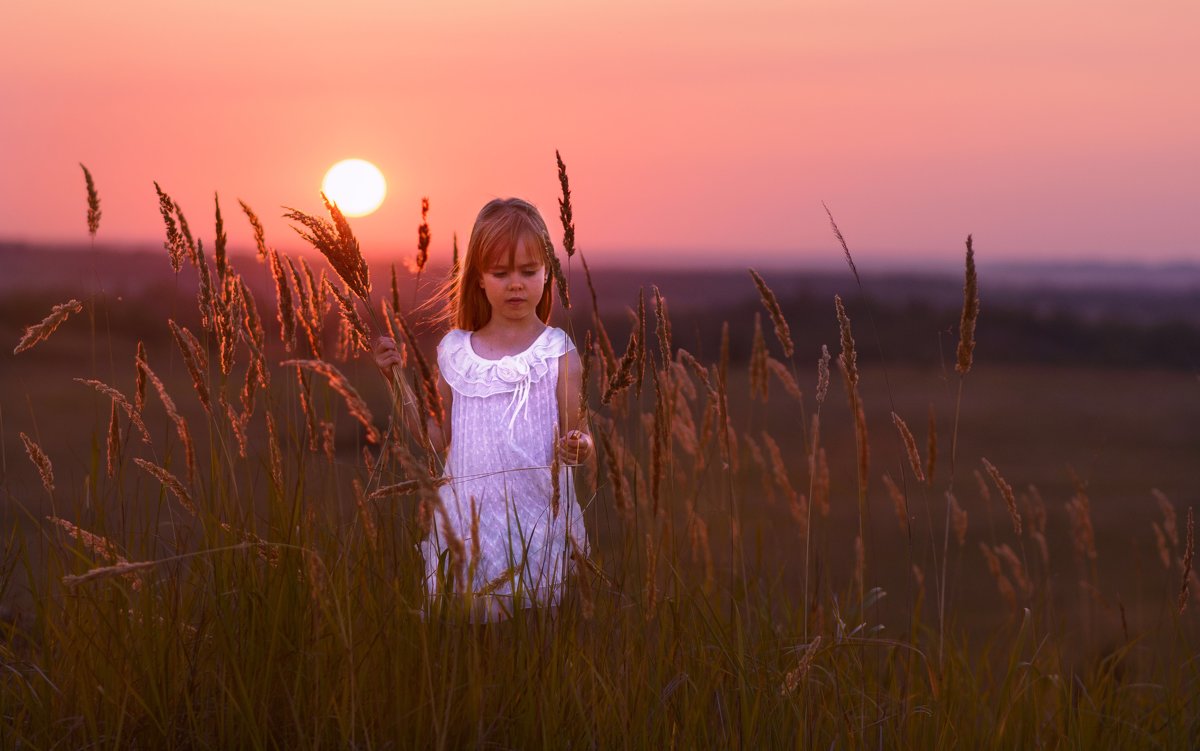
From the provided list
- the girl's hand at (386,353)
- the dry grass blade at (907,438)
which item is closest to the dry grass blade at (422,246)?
the girl's hand at (386,353)

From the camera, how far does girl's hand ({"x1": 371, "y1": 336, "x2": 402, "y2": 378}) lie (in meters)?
3.06

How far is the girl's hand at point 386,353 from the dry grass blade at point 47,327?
0.78m

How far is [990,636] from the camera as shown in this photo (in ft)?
11.1

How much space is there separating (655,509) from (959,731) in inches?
50.0

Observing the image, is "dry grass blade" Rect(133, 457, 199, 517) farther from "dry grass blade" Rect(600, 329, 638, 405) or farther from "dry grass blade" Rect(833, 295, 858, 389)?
"dry grass blade" Rect(833, 295, 858, 389)

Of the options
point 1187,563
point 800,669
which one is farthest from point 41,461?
point 1187,563

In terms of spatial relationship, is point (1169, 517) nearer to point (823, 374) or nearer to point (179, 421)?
point (823, 374)

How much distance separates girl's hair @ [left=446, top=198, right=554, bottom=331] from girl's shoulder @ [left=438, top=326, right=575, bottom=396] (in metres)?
0.11

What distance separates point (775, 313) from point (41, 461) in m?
1.93

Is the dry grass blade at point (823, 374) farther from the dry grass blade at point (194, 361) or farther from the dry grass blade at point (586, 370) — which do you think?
the dry grass blade at point (194, 361)

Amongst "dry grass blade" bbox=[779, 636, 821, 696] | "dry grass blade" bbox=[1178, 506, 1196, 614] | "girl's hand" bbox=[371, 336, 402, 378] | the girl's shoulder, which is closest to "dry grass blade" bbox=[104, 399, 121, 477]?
"girl's hand" bbox=[371, 336, 402, 378]

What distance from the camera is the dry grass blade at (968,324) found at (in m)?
2.61

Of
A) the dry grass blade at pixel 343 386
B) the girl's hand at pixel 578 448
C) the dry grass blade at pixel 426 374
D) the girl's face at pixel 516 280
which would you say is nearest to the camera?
the dry grass blade at pixel 343 386

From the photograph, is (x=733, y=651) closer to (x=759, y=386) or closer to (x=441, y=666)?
(x=441, y=666)
